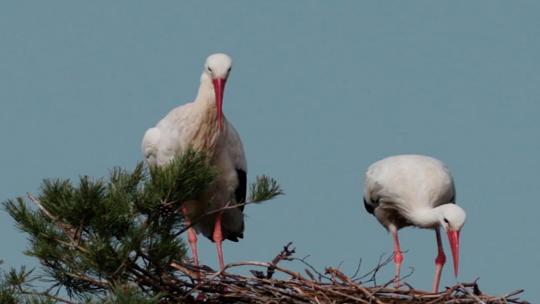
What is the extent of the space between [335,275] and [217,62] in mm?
1542

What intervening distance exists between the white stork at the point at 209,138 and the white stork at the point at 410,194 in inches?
43.4

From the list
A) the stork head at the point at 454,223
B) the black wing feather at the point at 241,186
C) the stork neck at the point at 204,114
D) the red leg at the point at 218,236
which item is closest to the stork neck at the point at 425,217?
the stork head at the point at 454,223

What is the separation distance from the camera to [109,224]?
7.23 m

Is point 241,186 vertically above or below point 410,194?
below

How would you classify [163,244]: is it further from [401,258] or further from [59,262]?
[401,258]

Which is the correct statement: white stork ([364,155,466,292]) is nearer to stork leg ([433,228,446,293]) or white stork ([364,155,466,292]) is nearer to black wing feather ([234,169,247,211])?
stork leg ([433,228,446,293])

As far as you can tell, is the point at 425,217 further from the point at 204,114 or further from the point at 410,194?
the point at 204,114

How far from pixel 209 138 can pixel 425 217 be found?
1.60 meters

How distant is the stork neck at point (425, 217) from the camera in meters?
10.1

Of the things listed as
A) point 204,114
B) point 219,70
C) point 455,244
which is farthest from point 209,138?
point 455,244

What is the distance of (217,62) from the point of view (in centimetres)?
934

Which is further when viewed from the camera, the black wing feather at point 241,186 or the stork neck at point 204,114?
the black wing feather at point 241,186

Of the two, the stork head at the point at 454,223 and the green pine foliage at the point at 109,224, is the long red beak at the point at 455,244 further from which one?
the green pine foliage at the point at 109,224

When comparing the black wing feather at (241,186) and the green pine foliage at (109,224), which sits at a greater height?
the black wing feather at (241,186)
